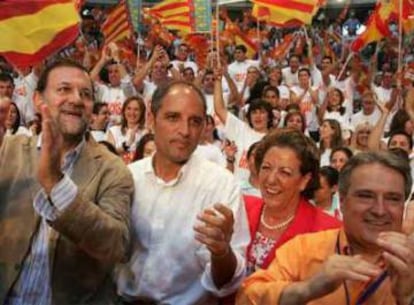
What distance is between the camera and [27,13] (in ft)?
13.9

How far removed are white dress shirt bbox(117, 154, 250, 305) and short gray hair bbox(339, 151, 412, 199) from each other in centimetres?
53

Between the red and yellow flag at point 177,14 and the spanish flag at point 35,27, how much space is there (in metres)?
6.32

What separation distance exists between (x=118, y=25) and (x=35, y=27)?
25.1ft

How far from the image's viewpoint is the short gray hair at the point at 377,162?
2627mm

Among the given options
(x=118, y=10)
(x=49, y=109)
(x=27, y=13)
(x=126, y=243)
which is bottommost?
(x=126, y=243)

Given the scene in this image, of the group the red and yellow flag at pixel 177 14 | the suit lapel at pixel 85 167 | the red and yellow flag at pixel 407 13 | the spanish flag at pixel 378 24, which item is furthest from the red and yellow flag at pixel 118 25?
the suit lapel at pixel 85 167

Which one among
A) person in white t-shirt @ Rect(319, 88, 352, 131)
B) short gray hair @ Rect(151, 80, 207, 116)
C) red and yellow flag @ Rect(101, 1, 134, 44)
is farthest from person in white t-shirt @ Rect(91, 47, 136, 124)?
short gray hair @ Rect(151, 80, 207, 116)

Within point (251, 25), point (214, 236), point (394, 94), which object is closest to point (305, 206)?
point (214, 236)

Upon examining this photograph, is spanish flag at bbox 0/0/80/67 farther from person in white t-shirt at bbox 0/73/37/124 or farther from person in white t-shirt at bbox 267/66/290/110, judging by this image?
person in white t-shirt at bbox 267/66/290/110

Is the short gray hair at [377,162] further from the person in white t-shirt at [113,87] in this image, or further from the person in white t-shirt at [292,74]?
the person in white t-shirt at [292,74]

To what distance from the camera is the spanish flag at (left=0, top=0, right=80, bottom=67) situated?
4.13m

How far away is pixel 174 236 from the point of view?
3055 mm

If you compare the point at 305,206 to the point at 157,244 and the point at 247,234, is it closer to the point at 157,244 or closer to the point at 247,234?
the point at 247,234

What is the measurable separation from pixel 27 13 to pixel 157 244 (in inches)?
69.9
